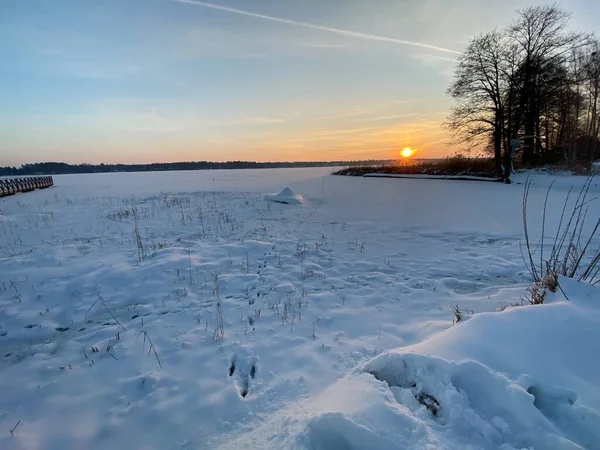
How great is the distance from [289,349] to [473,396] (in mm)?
2003

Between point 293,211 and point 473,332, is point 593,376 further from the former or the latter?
point 293,211

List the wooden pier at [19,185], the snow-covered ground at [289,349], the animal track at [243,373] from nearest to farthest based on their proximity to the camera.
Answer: the snow-covered ground at [289,349] → the animal track at [243,373] → the wooden pier at [19,185]

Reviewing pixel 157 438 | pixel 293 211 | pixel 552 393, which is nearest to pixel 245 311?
pixel 157 438

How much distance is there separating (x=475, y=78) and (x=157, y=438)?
1234 inches

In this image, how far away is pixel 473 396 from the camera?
6.82 ft

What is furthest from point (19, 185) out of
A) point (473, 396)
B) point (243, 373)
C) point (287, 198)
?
point (473, 396)

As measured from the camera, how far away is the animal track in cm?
294

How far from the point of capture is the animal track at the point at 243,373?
9.66 ft

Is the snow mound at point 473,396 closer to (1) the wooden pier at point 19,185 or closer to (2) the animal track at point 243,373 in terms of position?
(2) the animal track at point 243,373

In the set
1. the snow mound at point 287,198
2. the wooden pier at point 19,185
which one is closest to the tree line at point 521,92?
the snow mound at point 287,198

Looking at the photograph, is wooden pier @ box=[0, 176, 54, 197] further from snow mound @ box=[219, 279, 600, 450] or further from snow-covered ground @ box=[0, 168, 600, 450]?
snow mound @ box=[219, 279, 600, 450]

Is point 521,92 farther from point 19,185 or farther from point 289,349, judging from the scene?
point 19,185

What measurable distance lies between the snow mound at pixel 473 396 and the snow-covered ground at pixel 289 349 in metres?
0.01

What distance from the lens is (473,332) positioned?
2680mm
